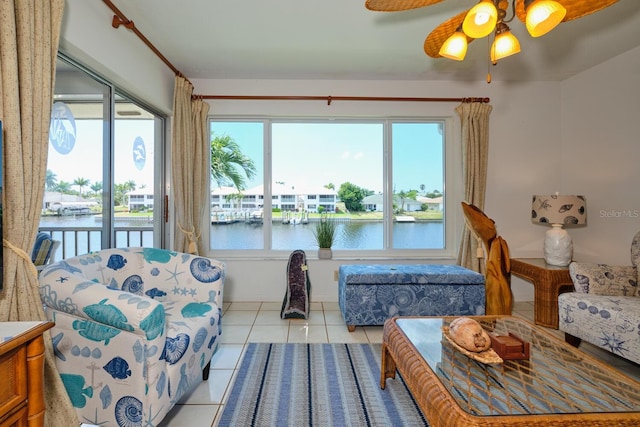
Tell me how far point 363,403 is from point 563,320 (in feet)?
5.92

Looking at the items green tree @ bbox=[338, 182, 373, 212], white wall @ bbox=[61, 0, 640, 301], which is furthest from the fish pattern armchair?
green tree @ bbox=[338, 182, 373, 212]

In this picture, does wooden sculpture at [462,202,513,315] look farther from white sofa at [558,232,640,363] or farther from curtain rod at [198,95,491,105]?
curtain rod at [198,95,491,105]

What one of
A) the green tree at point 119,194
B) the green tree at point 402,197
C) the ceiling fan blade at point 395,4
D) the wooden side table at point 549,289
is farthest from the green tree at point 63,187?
the wooden side table at point 549,289

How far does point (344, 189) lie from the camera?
3.73 m

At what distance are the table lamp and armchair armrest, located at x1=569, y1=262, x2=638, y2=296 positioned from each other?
583 millimetres

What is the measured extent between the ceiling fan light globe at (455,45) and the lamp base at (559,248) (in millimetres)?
2347

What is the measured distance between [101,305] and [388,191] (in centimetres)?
303

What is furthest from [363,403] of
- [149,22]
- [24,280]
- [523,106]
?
[523,106]

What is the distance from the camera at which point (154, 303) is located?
4.64ft

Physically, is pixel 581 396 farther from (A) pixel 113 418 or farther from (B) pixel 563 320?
(A) pixel 113 418

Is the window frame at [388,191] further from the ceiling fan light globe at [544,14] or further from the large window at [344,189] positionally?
the ceiling fan light globe at [544,14]

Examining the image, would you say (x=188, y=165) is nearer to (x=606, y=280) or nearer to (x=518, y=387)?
(x=518, y=387)

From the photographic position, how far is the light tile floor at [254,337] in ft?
5.58

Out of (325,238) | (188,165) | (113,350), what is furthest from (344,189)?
(113,350)
